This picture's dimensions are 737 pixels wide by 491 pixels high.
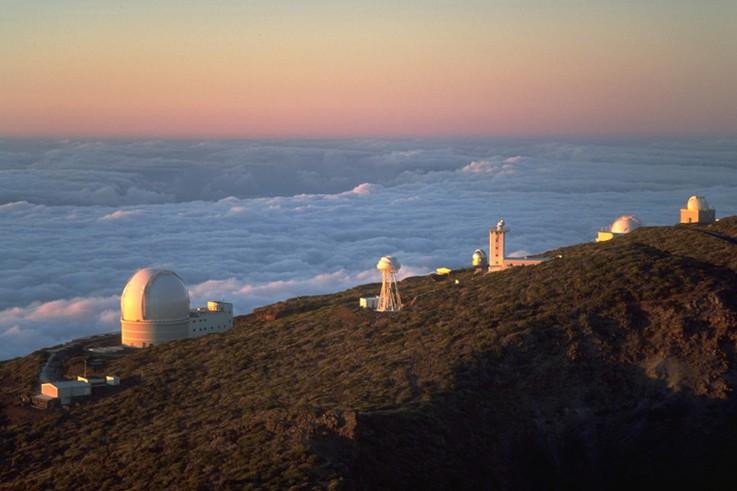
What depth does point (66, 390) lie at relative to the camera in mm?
34312

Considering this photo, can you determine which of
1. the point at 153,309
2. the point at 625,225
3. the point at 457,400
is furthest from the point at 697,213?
the point at 457,400

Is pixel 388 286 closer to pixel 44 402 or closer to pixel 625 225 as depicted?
pixel 44 402

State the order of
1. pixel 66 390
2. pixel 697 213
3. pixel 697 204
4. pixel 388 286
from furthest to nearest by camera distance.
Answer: pixel 697 204 → pixel 697 213 → pixel 388 286 → pixel 66 390

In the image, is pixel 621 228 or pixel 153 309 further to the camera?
pixel 621 228

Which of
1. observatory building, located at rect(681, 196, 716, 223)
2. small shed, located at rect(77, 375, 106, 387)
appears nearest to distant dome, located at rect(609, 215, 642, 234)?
observatory building, located at rect(681, 196, 716, 223)

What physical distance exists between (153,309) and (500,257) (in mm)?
13200

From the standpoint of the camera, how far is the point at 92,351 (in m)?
41.8

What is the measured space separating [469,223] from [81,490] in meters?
96.7

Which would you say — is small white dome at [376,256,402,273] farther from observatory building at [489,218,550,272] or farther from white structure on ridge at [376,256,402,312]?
observatory building at [489,218,550,272]

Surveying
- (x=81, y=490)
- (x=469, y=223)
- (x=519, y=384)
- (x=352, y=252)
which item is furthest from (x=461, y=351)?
(x=469, y=223)

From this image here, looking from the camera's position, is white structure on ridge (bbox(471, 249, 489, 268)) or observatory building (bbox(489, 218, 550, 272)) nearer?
observatory building (bbox(489, 218, 550, 272))

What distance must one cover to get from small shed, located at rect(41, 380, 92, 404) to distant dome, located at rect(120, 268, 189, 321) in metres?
7.64

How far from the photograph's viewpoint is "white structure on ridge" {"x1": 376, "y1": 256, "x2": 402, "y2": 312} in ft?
130

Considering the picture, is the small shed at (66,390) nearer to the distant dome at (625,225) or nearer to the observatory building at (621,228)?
the observatory building at (621,228)
